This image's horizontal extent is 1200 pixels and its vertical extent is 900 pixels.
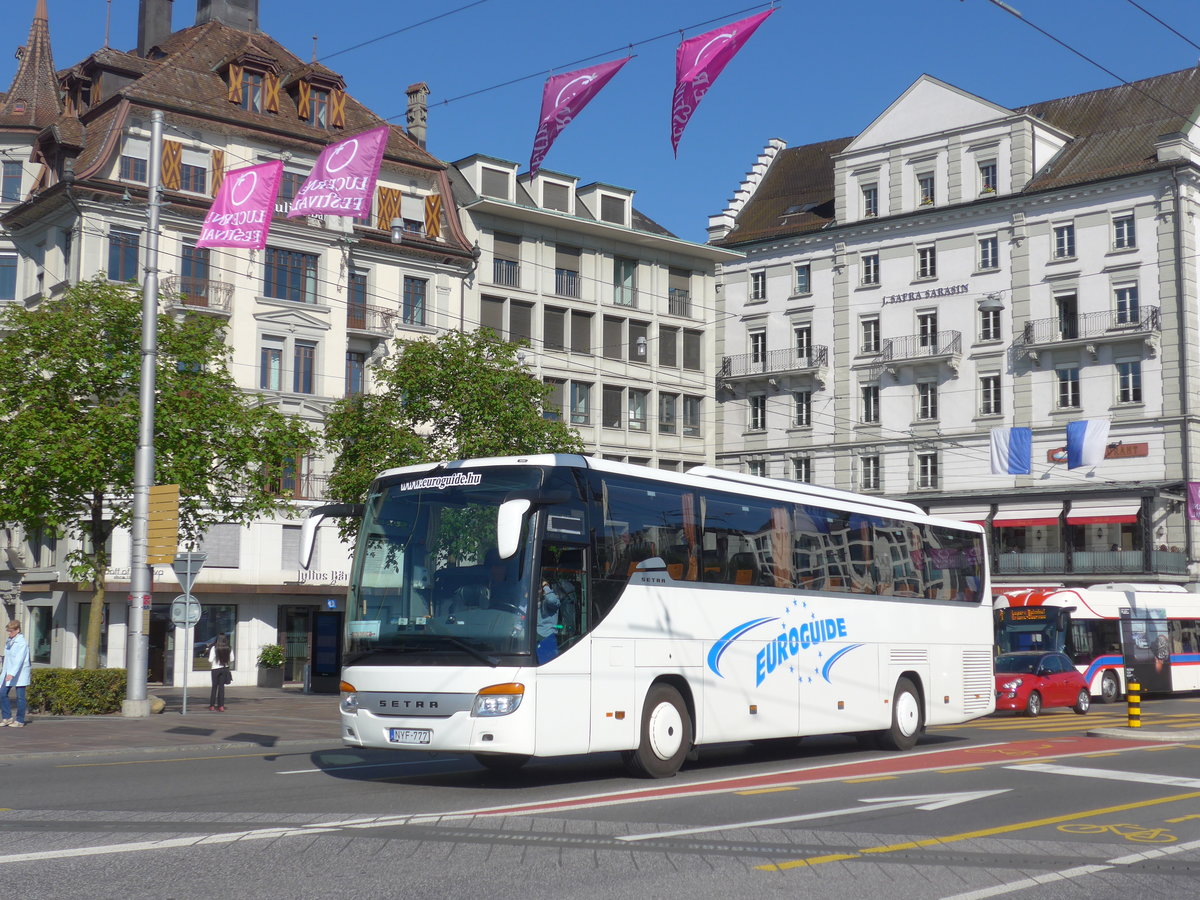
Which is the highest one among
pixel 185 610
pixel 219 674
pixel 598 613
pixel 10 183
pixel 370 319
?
pixel 10 183

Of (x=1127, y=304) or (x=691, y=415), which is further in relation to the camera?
(x=691, y=415)

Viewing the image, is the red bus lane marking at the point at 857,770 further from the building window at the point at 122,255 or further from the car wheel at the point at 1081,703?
the building window at the point at 122,255

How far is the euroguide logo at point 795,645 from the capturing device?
647 inches

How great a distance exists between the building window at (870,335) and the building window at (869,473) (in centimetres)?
484

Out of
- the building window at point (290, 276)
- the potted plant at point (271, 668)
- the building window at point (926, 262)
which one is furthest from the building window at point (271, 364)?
the building window at point (926, 262)

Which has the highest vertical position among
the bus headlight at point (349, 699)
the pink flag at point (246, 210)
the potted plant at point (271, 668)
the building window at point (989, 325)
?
the building window at point (989, 325)

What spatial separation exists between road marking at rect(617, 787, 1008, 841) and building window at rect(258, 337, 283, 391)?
3805cm

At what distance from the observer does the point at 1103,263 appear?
57.6 meters

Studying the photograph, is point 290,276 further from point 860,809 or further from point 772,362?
point 860,809

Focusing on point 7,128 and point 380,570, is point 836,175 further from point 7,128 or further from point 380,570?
point 380,570

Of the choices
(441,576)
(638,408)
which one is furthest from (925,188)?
(441,576)

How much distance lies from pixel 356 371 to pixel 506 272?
962 cm

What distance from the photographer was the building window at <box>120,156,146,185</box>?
45.7 metres

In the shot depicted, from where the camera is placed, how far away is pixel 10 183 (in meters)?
48.9
